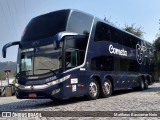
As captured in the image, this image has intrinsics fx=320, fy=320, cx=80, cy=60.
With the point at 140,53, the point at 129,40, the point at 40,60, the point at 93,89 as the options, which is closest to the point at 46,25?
the point at 40,60

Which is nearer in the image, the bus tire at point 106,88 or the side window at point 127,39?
the bus tire at point 106,88

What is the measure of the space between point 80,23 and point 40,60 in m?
2.75

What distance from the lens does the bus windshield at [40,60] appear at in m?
13.3

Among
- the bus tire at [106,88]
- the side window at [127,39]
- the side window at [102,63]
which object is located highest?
the side window at [127,39]

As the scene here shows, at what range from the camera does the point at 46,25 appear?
14430 millimetres

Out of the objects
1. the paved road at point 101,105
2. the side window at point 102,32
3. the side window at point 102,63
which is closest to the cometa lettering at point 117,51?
the side window at point 102,63

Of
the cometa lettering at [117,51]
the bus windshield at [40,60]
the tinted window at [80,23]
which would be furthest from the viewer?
the cometa lettering at [117,51]

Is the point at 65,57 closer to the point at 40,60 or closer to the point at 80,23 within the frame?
the point at 40,60

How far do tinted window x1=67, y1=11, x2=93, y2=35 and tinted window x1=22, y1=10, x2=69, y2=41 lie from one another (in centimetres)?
36

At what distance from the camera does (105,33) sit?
17453mm

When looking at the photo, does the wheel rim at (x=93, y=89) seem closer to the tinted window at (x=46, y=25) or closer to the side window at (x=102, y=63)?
the side window at (x=102, y=63)

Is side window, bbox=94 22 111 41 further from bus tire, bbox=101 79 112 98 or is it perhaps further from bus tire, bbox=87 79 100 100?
bus tire, bbox=101 79 112 98

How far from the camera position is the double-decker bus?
13.2 metres

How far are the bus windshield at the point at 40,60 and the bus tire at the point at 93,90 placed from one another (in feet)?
8.81
